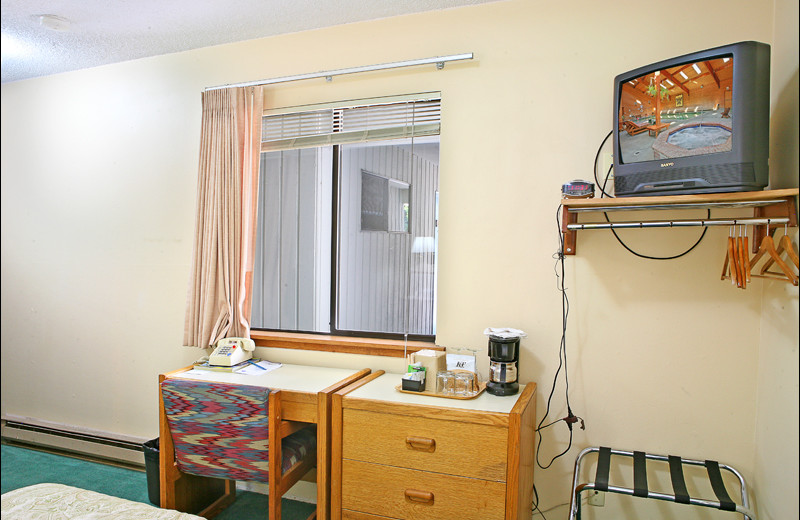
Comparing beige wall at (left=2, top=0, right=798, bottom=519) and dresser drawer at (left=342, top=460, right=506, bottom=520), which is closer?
dresser drawer at (left=342, top=460, right=506, bottom=520)

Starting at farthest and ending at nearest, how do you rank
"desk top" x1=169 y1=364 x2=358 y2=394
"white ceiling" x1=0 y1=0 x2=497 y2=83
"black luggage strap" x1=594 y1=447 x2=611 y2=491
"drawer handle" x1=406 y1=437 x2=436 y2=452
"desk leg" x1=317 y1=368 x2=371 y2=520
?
"white ceiling" x1=0 y1=0 x2=497 y2=83
"desk top" x1=169 y1=364 x2=358 y2=394
"desk leg" x1=317 y1=368 x2=371 y2=520
"drawer handle" x1=406 y1=437 x2=436 y2=452
"black luggage strap" x1=594 y1=447 x2=611 y2=491

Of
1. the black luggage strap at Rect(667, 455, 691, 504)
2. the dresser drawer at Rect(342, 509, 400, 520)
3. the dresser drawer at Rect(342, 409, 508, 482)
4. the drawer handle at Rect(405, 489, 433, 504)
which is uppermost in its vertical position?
the dresser drawer at Rect(342, 409, 508, 482)

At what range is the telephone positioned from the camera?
240 cm

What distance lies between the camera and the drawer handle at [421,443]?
1797 millimetres

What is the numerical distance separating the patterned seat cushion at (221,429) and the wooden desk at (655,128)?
5.66 ft

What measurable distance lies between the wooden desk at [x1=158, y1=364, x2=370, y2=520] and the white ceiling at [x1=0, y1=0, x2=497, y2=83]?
5.26ft

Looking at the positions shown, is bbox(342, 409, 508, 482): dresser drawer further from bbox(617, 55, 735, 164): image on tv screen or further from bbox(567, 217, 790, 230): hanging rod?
bbox(617, 55, 735, 164): image on tv screen

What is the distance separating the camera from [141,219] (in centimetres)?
290

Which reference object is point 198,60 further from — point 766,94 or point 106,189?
point 766,94

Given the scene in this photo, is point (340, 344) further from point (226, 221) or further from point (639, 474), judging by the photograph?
point (639, 474)

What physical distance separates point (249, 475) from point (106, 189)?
1954mm

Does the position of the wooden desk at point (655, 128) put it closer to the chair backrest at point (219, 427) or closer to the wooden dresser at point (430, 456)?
the wooden dresser at point (430, 456)

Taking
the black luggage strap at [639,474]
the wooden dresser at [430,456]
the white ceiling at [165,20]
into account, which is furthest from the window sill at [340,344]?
the white ceiling at [165,20]

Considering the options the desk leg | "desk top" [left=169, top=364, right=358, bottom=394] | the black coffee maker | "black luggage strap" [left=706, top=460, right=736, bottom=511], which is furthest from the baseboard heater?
"black luggage strap" [left=706, top=460, right=736, bottom=511]
